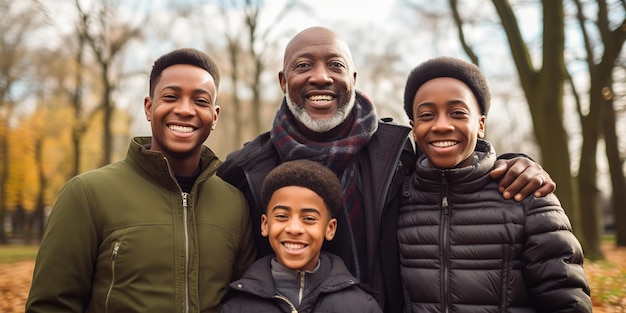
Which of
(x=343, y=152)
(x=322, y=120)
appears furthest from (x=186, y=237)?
(x=322, y=120)

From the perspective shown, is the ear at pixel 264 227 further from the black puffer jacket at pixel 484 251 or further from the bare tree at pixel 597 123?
the bare tree at pixel 597 123

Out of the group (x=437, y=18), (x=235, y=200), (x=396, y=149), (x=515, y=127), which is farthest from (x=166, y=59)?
(x=515, y=127)

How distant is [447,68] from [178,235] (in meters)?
1.99

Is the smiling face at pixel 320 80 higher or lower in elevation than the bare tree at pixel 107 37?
lower

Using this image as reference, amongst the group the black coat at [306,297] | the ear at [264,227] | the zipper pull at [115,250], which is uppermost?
the ear at [264,227]

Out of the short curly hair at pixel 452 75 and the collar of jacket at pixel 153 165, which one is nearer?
the collar of jacket at pixel 153 165

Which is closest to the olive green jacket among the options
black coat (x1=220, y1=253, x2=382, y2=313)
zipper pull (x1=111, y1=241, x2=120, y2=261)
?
zipper pull (x1=111, y1=241, x2=120, y2=261)

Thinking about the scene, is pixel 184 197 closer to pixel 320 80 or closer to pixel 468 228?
pixel 320 80

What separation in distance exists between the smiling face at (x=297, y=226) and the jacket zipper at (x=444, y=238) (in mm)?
742

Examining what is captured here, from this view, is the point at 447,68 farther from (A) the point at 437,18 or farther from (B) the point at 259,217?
(A) the point at 437,18

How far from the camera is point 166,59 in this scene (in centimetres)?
333

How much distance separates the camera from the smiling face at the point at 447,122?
3.14 metres

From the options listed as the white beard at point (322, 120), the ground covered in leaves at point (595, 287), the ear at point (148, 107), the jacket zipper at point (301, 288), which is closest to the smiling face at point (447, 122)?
the white beard at point (322, 120)

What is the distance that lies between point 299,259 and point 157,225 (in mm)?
867
